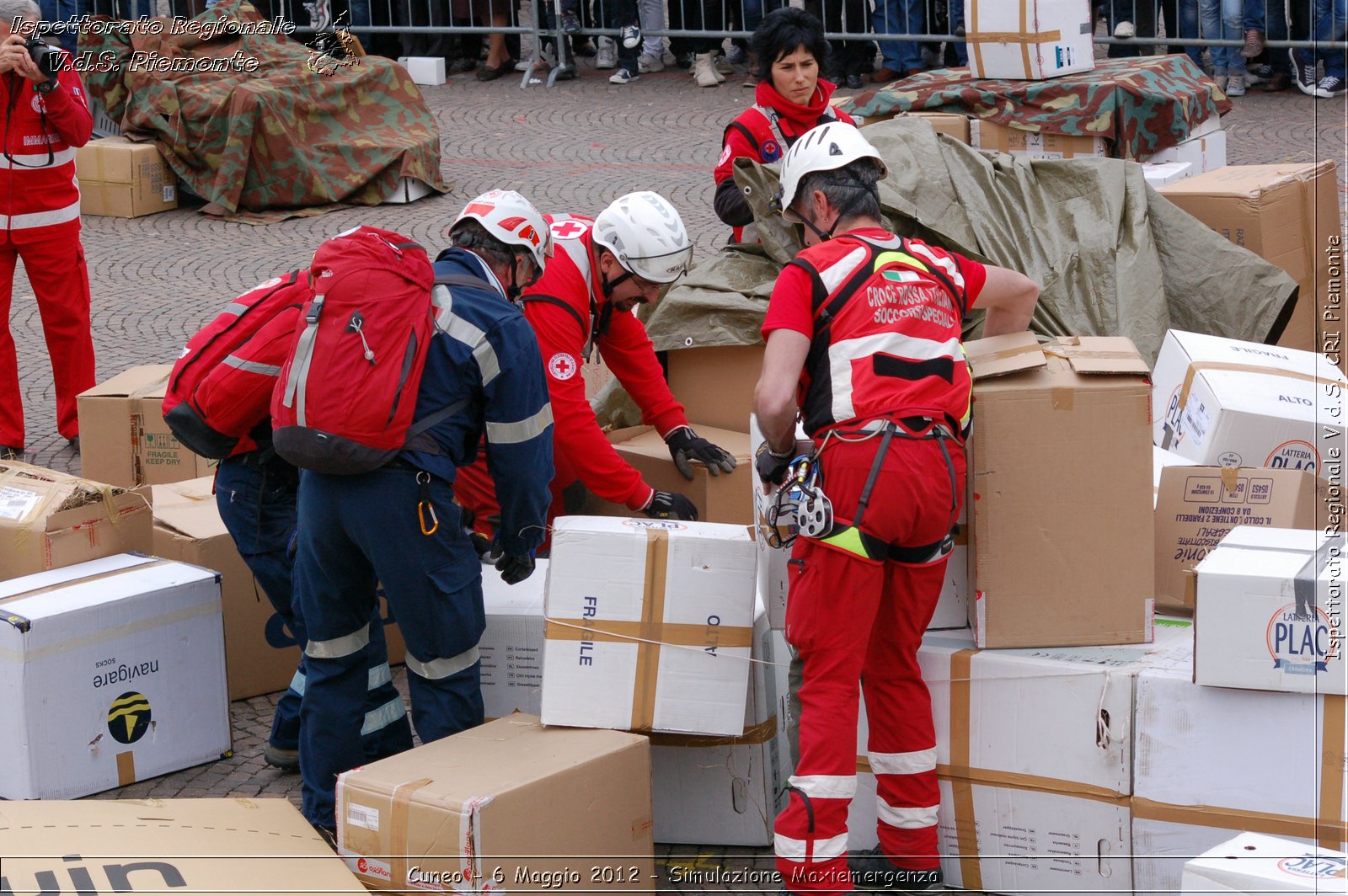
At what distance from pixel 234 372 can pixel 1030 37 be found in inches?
207

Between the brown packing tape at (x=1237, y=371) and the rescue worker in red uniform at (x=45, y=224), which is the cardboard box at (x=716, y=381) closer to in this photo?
the brown packing tape at (x=1237, y=371)

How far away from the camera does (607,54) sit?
45.8ft

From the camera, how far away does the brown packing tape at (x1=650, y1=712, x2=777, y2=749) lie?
385cm

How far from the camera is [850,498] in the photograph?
11.3ft

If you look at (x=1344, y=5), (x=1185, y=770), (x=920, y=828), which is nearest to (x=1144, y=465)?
(x=1185, y=770)

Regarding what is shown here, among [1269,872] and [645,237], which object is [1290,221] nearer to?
[645,237]

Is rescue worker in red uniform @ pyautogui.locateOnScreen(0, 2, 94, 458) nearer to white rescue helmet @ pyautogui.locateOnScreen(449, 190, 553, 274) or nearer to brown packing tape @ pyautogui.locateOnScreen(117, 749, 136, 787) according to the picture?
brown packing tape @ pyautogui.locateOnScreen(117, 749, 136, 787)

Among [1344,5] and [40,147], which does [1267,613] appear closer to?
[40,147]

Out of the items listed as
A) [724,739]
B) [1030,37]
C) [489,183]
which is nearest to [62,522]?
[724,739]

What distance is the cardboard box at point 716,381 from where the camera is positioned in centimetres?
530

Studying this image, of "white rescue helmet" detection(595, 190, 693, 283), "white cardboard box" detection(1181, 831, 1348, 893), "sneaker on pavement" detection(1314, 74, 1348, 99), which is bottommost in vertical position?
"white cardboard box" detection(1181, 831, 1348, 893)

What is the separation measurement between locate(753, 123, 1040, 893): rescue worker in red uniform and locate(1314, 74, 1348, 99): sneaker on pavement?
31.6 feet

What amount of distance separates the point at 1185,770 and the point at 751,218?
3.09 metres

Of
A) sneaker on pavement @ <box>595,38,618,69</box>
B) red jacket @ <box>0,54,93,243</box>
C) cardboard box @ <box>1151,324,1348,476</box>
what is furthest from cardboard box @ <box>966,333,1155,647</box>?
sneaker on pavement @ <box>595,38,618,69</box>
